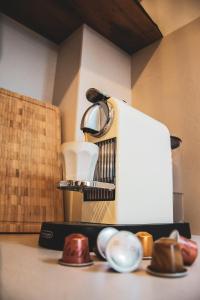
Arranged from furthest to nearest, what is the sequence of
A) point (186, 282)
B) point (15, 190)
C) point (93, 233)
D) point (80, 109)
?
point (80, 109)
point (15, 190)
point (93, 233)
point (186, 282)

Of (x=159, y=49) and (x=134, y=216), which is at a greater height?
(x=159, y=49)

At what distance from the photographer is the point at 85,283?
334 millimetres

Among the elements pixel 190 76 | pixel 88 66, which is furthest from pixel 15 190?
pixel 190 76

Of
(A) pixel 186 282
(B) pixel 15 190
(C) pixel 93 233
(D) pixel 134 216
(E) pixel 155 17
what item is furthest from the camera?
(E) pixel 155 17

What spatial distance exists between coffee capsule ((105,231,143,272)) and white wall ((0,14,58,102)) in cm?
86

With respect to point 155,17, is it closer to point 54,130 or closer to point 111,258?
point 54,130

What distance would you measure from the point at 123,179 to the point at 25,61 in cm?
76

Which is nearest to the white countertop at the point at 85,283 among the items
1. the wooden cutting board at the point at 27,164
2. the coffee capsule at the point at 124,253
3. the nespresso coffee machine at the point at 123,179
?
the coffee capsule at the point at 124,253

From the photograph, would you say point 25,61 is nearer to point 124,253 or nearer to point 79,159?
point 79,159

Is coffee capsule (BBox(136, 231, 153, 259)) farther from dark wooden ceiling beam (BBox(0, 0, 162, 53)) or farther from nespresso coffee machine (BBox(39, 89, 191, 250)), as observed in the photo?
dark wooden ceiling beam (BBox(0, 0, 162, 53))

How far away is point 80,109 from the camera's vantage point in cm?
105

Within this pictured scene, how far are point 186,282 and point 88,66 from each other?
0.94 metres

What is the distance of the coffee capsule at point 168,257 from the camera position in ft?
1.19

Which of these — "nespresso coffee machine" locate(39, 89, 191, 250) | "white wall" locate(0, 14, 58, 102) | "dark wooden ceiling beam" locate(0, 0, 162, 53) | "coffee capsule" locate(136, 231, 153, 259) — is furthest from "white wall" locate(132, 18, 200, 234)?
"coffee capsule" locate(136, 231, 153, 259)
